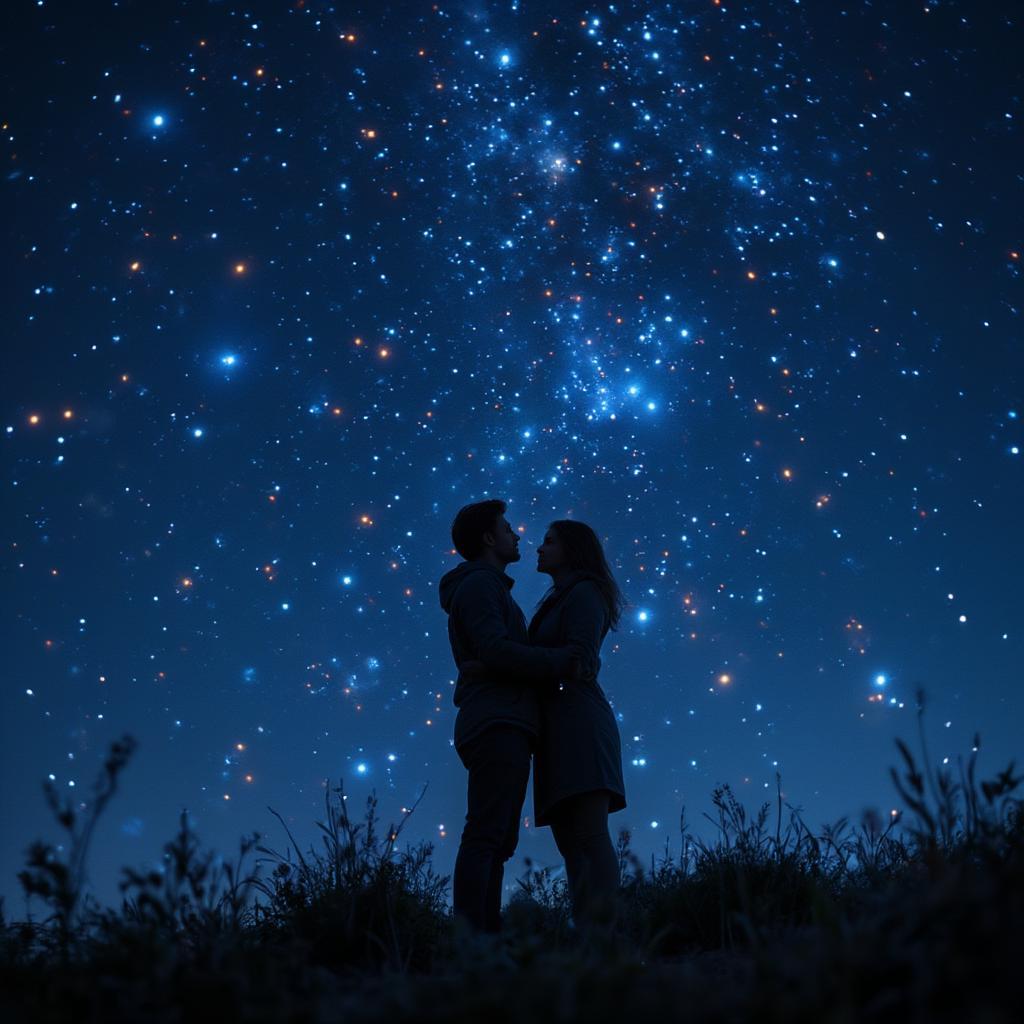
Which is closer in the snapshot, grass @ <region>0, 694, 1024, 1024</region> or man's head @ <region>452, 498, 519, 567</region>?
grass @ <region>0, 694, 1024, 1024</region>

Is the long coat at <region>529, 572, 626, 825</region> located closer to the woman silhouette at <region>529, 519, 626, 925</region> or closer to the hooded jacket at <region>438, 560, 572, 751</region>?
the woman silhouette at <region>529, 519, 626, 925</region>

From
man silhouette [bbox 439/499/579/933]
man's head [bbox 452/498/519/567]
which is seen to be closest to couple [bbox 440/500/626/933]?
man silhouette [bbox 439/499/579/933]

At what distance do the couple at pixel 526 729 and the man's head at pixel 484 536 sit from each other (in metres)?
0.20

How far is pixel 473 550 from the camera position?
13.8 feet

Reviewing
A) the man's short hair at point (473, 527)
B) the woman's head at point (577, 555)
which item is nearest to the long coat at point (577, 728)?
the woman's head at point (577, 555)

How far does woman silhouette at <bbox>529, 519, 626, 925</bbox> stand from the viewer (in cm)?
347

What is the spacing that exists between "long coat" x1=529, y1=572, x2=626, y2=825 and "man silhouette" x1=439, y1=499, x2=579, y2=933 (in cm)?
9

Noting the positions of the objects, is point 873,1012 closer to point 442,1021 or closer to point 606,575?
point 442,1021

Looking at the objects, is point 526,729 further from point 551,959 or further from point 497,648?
point 551,959

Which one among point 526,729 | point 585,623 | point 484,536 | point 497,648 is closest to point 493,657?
point 497,648

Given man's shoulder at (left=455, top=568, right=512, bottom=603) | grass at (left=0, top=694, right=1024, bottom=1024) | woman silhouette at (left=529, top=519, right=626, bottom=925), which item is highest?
man's shoulder at (left=455, top=568, right=512, bottom=603)

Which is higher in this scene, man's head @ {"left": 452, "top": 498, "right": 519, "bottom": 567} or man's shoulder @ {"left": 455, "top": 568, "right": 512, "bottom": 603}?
man's head @ {"left": 452, "top": 498, "right": 519, "bottom": 567}

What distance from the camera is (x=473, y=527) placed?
4.24 meters

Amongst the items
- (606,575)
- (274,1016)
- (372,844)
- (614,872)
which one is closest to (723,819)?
(614,872)
